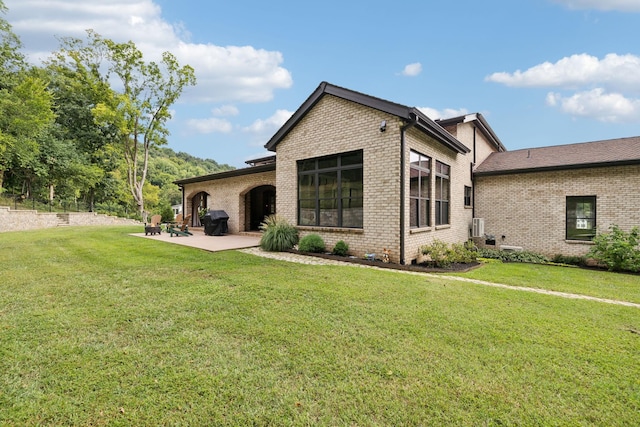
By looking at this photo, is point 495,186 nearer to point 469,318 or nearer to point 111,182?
point 469,318

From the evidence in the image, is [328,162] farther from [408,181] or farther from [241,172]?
[241,172]

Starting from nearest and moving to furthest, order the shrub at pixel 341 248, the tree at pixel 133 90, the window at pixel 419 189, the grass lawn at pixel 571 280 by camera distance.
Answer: the grass lawn at pixel 571 280, the window at pixel 419 189, the shrub at pixel 341 248, the tree at pixel 133 90

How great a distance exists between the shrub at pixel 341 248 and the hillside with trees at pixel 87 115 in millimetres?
20023

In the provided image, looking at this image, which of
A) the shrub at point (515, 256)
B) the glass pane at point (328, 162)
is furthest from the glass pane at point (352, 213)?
the shrub at point (515, 256)

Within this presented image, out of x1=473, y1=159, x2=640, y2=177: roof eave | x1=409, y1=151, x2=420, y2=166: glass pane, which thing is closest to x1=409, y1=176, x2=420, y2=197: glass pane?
x1=409, y1=151, x2=420, y2=166: glass pane

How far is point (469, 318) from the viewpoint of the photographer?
386 centimetres

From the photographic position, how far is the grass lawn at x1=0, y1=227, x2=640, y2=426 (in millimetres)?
2090

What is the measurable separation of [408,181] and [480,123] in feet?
24.9

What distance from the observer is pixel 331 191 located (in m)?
9.02

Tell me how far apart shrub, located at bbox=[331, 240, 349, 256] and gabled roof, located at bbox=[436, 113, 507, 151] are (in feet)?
21.1

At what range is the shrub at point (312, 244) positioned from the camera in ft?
28.9

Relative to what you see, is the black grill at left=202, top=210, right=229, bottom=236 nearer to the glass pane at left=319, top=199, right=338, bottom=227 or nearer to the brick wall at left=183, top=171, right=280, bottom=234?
the brick wall at left=183, top=171, right=280, bottom=234

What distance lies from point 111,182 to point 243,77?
17.0m

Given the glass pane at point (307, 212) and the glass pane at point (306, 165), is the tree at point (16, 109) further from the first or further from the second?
the glass pane at point (307, 212)
